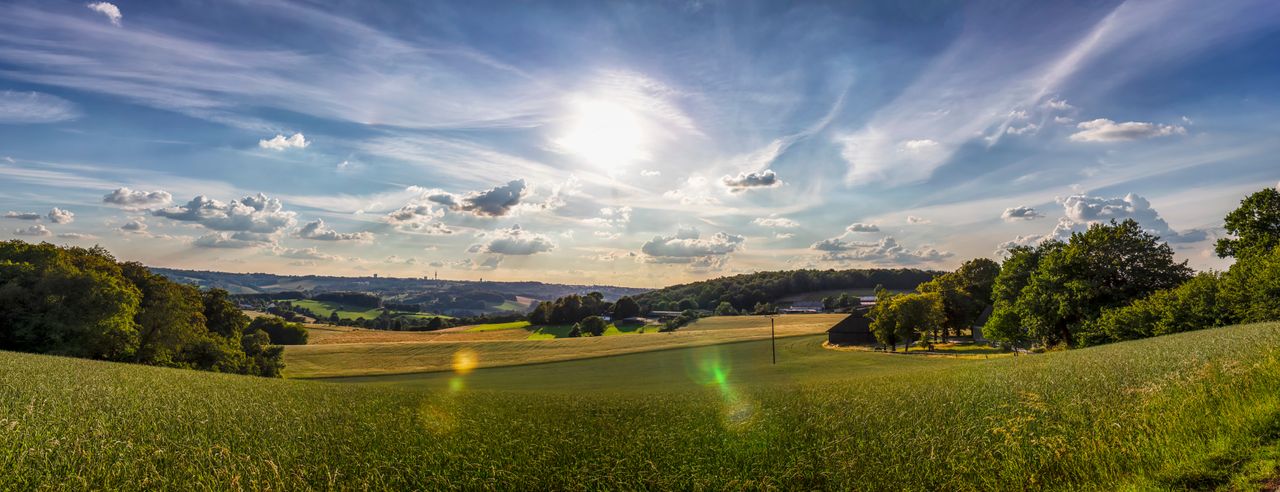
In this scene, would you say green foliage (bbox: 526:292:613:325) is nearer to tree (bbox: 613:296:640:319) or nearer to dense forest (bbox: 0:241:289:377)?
tree (bbox: 613:296:640:319)

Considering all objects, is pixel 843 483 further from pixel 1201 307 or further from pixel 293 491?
pixel 1201 307

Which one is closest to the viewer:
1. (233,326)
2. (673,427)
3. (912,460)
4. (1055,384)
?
(912,460)

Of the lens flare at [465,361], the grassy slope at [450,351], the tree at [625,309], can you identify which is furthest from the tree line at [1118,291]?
the tree at [625,309]

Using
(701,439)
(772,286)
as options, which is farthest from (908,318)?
(772,286)

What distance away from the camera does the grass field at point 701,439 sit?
731 centimetres

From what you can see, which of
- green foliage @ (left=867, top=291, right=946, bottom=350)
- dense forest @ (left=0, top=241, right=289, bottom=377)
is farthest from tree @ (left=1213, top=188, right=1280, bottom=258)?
dense forest @ (left=0, top=241, right=289, bottom=377)

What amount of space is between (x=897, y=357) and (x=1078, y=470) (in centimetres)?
4440

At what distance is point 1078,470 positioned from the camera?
25.1ft

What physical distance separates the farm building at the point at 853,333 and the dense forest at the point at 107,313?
6715cm

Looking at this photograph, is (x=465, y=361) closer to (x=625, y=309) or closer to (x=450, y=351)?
(x=450, y=351)

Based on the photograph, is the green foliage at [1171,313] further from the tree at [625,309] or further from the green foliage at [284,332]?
the green foliage at [284,332]

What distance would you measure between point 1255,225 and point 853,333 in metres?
40.8

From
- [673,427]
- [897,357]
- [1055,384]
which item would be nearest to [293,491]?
[673,427]

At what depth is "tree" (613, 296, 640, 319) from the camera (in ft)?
431
